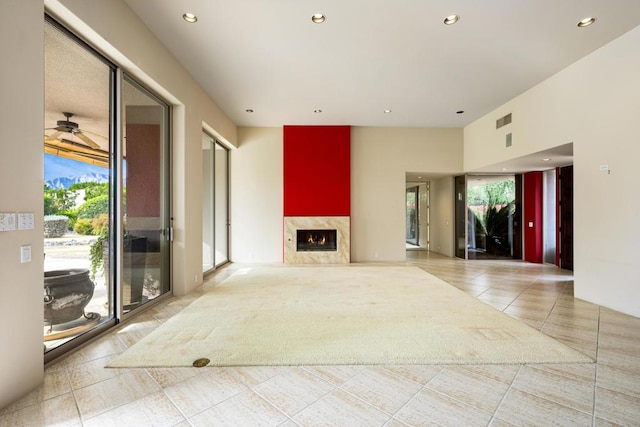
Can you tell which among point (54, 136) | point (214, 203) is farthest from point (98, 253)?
point (214, 203)

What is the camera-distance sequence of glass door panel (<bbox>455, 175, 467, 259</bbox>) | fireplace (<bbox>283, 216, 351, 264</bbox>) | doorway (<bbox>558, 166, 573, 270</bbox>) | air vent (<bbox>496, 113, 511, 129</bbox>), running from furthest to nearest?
glass door panel (<bbox>455, 175, 467, 259</bbox>), fireplace (<bbox>283, 216, 351, 264</bbox>), doorway (<bbox>558, 166, 573, 270</bbox>), air vent (<bbox>496, 113, 511, 129</bbox>)

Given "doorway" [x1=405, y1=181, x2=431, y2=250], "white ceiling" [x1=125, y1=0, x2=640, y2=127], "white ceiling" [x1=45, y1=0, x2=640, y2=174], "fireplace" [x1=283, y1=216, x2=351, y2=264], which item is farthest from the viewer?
"doorway" [x1=405, y1=181, x2=431, y2=250]

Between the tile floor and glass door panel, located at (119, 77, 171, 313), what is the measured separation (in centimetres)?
113

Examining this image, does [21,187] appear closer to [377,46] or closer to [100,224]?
[100,224]

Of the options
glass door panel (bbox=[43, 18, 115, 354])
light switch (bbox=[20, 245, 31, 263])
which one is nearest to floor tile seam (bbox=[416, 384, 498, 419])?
light switch (bbox=[20, 245, 31, 263])

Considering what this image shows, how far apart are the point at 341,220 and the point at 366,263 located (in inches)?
52.3

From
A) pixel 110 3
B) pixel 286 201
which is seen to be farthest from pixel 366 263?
pixel 110 3

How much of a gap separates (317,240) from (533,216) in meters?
5.97

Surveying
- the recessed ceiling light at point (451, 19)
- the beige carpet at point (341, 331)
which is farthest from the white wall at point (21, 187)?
the recessed ceiling light at point (451, 19)

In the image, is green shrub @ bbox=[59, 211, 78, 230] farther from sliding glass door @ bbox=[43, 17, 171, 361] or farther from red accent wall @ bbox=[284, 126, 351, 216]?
red accent wall @ bbox=[284, 126, 351, 216]

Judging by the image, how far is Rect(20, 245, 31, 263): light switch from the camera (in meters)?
1.97

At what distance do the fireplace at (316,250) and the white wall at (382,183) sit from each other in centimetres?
36

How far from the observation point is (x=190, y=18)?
338 cm

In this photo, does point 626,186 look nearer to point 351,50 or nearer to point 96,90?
point 351,50
